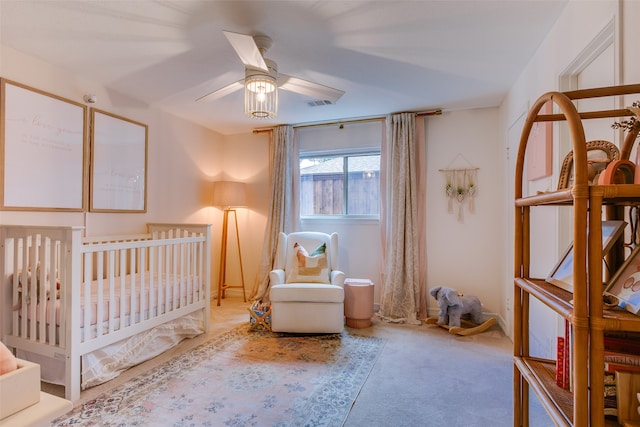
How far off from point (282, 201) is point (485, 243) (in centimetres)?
238

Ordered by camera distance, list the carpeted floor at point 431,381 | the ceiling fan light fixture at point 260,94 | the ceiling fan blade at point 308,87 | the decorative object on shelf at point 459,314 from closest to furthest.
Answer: the carpeted floor at point 431,381 → the ceiling fan light fixture at point 260,94 → the ceiling fan blade at point 308,87 → the decorative object on shelf at point 459,314

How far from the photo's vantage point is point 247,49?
1.72 metres

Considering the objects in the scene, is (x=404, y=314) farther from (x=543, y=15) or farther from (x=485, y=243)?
(x=543, y=15)

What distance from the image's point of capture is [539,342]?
217cm

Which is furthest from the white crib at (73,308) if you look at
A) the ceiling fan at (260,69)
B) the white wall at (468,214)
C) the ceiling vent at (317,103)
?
the white wall at (468,214)

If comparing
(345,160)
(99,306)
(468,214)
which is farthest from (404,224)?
(99,306)

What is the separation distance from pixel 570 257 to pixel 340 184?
303 centimetres

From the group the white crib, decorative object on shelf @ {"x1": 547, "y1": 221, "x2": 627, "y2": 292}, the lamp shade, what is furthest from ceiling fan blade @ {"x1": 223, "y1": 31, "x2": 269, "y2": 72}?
the lamp shade

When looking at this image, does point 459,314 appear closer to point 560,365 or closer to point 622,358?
point 560,365

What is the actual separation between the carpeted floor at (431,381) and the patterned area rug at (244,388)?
8 centimetres

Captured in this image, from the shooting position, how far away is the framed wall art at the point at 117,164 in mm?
2807

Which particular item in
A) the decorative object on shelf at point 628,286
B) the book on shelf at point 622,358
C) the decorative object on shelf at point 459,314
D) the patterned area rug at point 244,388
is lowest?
the patterned area rug at point 244,388

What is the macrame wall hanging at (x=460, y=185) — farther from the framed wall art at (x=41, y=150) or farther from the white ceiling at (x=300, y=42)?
the framed wall art at (x=41, y=150)

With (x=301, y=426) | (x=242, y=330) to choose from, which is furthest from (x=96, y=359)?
(x=301, y=426)
